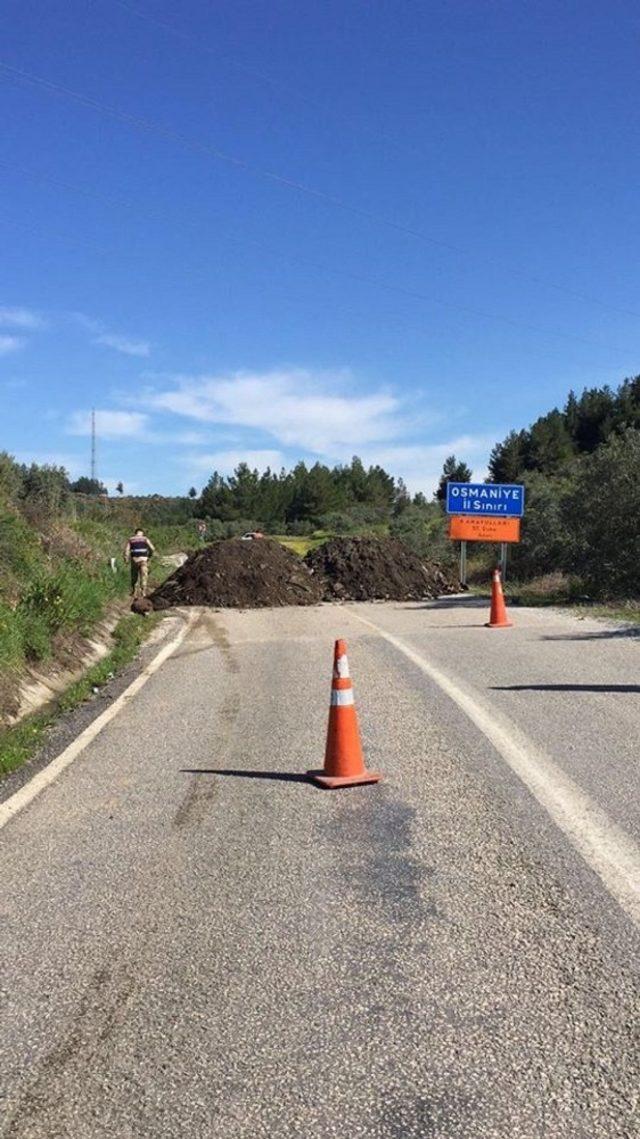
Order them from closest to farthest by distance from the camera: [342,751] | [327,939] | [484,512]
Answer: [327,939], [342,751], [484,512]

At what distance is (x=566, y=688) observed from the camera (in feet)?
30.6

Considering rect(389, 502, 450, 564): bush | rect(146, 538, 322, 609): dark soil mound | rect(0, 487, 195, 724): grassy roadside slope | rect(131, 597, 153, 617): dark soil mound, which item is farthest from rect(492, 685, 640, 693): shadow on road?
rect(389, 502, 450, 564): bush

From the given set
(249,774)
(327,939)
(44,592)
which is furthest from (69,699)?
(327,939)

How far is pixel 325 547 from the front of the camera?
3092cm

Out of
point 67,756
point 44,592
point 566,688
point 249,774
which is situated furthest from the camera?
point 44,592

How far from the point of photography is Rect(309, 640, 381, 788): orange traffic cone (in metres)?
5.96

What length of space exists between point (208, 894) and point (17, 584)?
29.0 ft

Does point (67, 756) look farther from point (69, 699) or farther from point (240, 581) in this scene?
point (240, 581)

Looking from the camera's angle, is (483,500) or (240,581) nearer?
(240,581)

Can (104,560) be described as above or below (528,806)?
above

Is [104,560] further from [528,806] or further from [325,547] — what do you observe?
[528,806]

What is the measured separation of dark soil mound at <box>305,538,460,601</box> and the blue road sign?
2.35 meters

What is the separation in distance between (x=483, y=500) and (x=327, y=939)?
25491 millimetres

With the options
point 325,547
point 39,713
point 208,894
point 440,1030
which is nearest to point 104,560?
point 325,547
